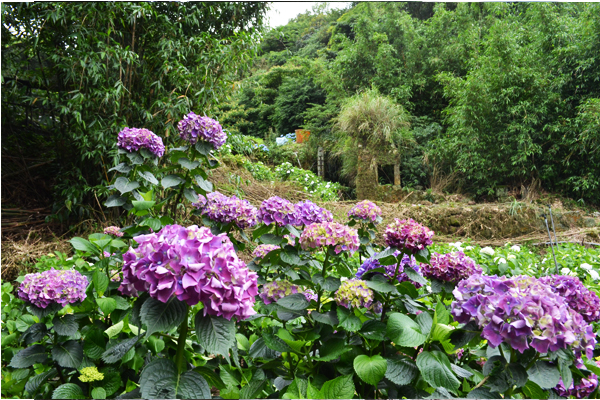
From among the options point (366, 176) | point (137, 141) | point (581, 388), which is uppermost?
point (137, 141)

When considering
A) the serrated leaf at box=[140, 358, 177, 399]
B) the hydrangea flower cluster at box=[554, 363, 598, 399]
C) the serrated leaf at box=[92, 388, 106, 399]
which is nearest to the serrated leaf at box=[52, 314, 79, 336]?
the serrated leaf at box=[92, 388, 106, 399]

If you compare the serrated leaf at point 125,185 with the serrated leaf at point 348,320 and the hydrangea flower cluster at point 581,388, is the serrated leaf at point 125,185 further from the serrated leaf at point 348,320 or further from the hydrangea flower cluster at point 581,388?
the hydrangea flower cluster at point 581,388

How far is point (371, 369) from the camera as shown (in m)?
0.57

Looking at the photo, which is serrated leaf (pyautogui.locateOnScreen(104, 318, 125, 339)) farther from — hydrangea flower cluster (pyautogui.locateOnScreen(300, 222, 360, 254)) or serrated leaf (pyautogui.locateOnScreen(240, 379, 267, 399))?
hydrangea flower cluster (pyautogui.locateOnScreen(300, 222, 360, 254))

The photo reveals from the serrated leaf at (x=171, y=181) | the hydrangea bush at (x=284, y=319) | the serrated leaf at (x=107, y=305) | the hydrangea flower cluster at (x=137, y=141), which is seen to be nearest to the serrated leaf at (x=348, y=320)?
the hydrangea bush at (x=284, y=319)

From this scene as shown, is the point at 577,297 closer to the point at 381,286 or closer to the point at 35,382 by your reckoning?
the point at 381,286

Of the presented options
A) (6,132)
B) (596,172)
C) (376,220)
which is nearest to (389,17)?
(596,172)

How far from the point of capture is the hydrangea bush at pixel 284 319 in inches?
19.0

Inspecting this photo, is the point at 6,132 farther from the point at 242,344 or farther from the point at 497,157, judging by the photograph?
the point at 497,157

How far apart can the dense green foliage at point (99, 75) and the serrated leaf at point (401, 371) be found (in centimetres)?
227

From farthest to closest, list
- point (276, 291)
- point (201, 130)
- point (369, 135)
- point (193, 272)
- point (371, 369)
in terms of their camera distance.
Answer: point (369, 135)
point (201, 130)
point (276, 291)
point (371, 369)
point (193, 272)

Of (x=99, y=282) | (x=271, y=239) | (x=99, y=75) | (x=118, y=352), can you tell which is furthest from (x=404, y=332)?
(x=99, y=75)

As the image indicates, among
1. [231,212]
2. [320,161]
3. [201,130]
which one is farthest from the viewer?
[320,161]

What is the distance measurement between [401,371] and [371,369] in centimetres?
7
